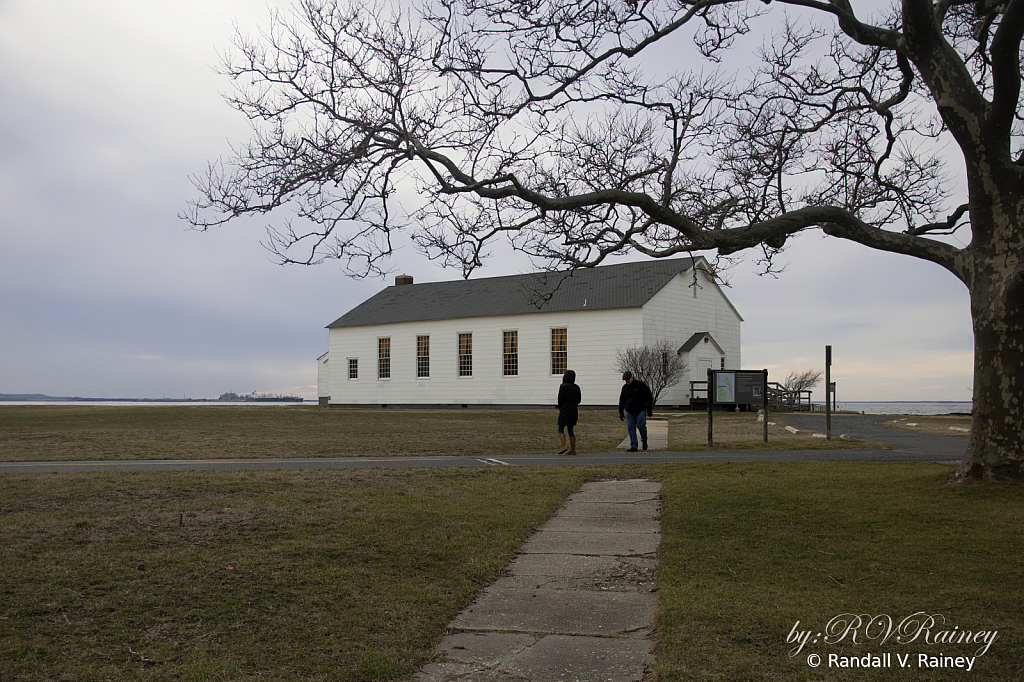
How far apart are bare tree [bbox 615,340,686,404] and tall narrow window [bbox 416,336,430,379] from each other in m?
13.7

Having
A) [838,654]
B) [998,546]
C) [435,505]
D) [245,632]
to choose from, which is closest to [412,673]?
[245,632]

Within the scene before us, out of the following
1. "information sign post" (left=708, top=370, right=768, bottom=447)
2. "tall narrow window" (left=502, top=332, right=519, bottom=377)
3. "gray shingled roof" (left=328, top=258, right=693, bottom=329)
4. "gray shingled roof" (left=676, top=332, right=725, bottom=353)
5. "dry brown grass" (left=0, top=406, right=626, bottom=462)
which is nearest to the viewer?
"dry brown grass" (left=0, top=406, right=626, bottom=462)

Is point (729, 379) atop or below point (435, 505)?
atop

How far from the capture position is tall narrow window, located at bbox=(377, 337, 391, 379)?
50.0 meters

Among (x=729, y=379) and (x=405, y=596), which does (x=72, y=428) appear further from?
(x=405, y=596)

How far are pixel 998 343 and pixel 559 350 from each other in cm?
3311

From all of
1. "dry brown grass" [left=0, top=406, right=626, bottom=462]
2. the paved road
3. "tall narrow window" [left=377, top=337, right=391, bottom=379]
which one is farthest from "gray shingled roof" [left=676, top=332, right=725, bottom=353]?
the paved road

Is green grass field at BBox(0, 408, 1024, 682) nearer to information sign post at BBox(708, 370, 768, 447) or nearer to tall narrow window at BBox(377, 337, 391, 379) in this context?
information sign post at BBox(708, 370, 768, 447)

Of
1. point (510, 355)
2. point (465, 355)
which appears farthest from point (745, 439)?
point (465, 355)

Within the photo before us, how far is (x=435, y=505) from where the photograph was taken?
922 centimetres

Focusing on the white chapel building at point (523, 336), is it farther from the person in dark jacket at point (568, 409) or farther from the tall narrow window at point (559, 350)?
the person in dark jacket at point (568, 409)

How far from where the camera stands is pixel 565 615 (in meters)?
5.40

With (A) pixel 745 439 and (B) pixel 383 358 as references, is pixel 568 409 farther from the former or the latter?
(B) pixel 383 358

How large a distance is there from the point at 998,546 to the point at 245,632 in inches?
254
